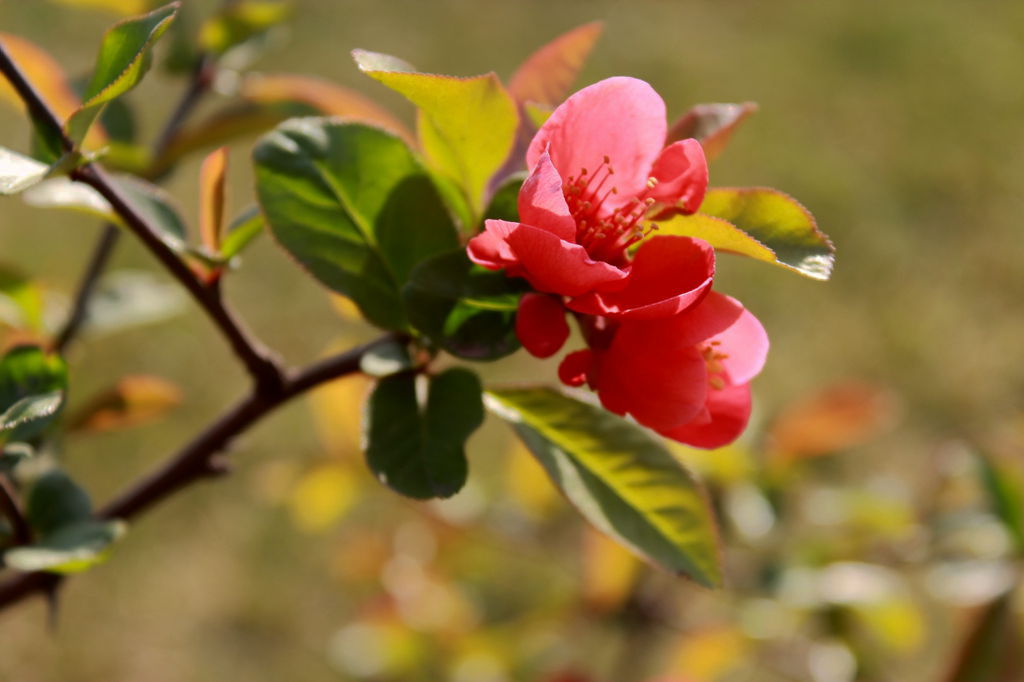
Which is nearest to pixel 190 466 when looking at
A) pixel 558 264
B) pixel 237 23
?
pixel 558 264

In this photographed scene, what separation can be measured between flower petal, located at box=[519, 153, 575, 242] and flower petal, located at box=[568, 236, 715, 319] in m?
0.03

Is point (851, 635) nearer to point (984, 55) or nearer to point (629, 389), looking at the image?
point (629, 389)

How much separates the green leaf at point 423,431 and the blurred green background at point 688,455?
1.55 ft

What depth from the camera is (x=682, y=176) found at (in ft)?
1.35

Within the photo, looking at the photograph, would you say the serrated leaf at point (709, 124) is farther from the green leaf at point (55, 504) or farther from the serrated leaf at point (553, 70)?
the green leaf at point (55, 504)

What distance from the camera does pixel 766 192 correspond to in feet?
1.37

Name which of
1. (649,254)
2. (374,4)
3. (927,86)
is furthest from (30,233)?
(927,86)

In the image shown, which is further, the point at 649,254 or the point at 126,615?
the point at 126,615

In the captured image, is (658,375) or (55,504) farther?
(55,504)

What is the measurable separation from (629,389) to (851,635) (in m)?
0.67

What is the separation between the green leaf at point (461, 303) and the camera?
0.43 m

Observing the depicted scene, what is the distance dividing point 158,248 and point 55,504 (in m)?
0.16

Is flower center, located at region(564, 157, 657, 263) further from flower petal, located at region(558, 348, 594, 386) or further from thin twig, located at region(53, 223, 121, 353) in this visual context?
thin twig, located at region(53, 223, 121, 353)

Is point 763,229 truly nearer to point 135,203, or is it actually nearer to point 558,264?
point 558,264
